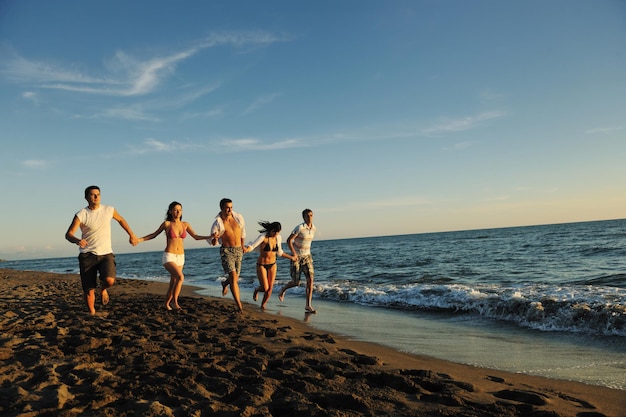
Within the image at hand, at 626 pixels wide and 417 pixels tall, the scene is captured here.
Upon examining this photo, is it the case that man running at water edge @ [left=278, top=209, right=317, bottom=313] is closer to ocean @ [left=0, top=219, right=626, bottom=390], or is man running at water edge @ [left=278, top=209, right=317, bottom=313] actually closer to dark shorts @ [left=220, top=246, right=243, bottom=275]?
ocean @ [left=0, top=219, right=626, bottom=390]

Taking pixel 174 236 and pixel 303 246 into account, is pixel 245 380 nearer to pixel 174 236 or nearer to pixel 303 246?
pixel 174 236

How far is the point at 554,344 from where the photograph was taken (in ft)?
18.0

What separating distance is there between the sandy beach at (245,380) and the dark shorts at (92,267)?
35.5 inches

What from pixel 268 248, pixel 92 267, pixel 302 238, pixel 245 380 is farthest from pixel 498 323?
pixel 92 267

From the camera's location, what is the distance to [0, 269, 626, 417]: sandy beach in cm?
289

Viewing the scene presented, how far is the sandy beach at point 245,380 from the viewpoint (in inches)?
114

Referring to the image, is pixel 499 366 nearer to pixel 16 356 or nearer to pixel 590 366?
pixel 590 366

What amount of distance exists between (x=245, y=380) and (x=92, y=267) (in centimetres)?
393

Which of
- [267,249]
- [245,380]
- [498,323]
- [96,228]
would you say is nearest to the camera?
[245,380]

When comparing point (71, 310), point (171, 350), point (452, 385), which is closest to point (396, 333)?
point (452, 385)

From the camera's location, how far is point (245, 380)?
348cm

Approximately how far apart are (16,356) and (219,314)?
336 centimetres

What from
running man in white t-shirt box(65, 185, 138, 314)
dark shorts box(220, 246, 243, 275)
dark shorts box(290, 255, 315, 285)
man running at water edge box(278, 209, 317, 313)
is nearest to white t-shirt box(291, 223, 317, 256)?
man running at water edge box(278, 209, 317, 313)

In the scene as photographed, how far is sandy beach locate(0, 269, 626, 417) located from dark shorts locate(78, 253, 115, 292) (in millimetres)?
902
